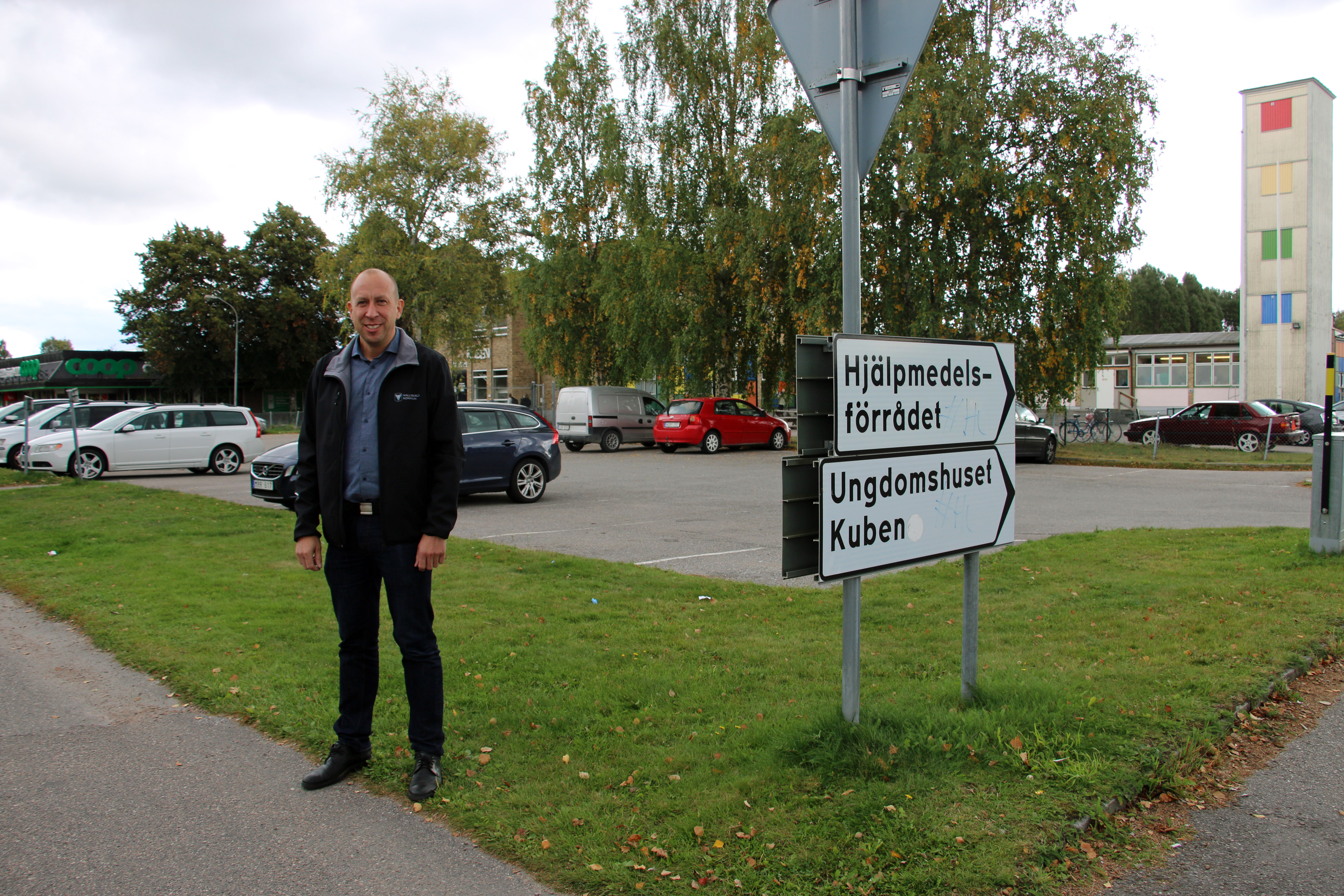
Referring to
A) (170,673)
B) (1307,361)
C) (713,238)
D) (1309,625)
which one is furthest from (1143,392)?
(170,673)

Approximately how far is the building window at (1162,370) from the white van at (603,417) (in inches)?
1649

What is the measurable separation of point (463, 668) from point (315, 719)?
3.07 ft

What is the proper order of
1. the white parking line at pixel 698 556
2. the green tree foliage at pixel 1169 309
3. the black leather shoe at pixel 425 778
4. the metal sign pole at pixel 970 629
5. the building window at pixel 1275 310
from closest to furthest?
the black leather shoe at pixel 425 778
the metal sign pole at pixel 970 629
the white parking line at pixel 698 556
the building window at pixel 1275 310
the green tree foliage at pixel 1169 309

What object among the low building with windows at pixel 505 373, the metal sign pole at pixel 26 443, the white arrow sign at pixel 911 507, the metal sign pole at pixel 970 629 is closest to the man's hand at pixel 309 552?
the white arrow sign at pixel 911 507

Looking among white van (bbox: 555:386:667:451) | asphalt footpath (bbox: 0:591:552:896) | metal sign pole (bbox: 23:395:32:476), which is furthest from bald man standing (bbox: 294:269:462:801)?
white van (bbox: 555:386:667:451)

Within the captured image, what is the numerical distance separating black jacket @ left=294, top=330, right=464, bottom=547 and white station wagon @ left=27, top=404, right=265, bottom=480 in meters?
17.9

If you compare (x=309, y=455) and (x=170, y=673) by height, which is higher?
(x=309, y=455)

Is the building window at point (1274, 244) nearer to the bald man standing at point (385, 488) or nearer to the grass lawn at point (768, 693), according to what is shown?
the grass lawn at point (768, 693)

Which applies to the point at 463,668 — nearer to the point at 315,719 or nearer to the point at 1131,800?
the point at 315,719

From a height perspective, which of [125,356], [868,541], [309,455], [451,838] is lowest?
[451,838]

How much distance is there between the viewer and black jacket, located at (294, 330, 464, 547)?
11.7 feet

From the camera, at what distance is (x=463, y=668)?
5113mm

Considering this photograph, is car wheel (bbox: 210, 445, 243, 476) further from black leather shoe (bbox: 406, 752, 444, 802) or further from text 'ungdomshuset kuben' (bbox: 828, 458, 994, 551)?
text 'ungdomshuset kuben' (bbox: 828, 458, 994, 551)

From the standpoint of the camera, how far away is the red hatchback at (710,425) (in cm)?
2747
